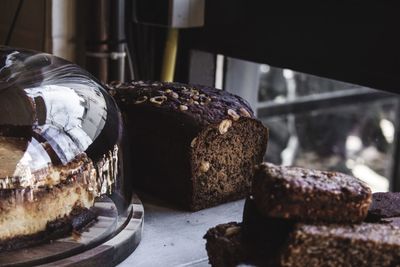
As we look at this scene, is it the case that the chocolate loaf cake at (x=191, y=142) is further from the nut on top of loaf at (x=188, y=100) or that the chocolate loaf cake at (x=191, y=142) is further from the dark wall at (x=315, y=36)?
the dark wall at (x=315, y=36)

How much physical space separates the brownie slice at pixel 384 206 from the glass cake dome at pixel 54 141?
39 cm

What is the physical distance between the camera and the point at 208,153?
1.29 metres

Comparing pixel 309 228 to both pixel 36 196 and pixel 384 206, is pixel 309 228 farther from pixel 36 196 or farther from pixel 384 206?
pixel 36 196

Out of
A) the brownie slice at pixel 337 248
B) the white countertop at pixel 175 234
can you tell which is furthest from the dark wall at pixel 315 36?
the brownie slice at pixel 337 248

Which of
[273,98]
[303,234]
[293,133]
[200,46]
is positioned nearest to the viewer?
[303,234]

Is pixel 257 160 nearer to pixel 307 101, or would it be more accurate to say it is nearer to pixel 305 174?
pixel 305 174

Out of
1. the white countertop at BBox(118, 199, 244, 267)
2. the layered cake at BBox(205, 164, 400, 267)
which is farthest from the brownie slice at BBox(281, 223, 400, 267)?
the white countertop at BBox(118, 199, 244, 267)

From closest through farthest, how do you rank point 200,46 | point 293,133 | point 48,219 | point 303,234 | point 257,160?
point 303,234 → point 48,219 → point 257,160 → point 200,46 → point 293,133

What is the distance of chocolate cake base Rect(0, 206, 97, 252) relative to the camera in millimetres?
1038

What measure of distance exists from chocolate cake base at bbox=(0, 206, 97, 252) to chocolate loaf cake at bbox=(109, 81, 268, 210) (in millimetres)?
216

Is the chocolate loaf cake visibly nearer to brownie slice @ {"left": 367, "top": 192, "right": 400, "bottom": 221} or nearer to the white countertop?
the white countertop

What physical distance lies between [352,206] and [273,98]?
55.4 inches

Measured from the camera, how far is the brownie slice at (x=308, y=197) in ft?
2.97

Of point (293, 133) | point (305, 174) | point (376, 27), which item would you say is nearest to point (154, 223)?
point (305, 174)
